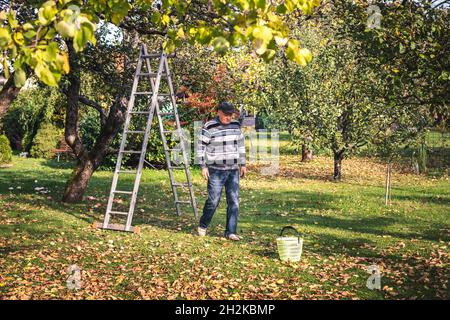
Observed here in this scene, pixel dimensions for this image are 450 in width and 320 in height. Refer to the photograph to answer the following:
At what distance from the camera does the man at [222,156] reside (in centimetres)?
982

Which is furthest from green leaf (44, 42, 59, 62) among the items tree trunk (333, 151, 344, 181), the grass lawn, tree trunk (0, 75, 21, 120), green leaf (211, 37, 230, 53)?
tree trunk (333, 151, 344, 181)

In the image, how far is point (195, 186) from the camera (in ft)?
60.1

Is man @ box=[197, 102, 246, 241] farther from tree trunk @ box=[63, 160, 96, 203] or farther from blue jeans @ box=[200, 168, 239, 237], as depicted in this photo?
tree trunk @ box=[63, 160, 96, 203]

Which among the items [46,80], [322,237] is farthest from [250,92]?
[46,80]

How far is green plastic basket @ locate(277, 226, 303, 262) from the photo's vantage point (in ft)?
26.4

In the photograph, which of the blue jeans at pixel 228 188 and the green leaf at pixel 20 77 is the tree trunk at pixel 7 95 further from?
the green leaf at pixel 20 77

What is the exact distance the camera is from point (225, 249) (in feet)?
30.2

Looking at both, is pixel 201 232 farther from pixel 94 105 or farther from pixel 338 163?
pixel 338 163

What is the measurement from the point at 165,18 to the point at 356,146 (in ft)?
47.1

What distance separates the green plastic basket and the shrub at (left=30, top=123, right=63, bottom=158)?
68.5ft

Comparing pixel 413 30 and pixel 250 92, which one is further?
pixel 250 92
